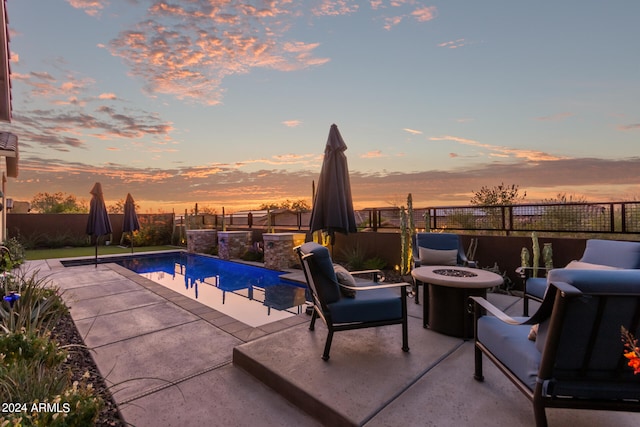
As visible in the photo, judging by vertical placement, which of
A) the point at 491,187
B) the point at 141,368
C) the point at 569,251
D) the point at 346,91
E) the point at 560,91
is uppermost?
the point at 346,91

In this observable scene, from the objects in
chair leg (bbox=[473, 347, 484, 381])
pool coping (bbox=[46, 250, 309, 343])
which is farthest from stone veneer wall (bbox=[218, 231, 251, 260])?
chair leg (bbox=[473, 347, 484, 381])

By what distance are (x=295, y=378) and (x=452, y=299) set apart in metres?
1.92

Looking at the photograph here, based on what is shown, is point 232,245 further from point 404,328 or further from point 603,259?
point 603,259

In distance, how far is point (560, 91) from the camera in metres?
6.20

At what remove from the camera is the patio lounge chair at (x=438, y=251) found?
4.79m

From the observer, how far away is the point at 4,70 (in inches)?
206

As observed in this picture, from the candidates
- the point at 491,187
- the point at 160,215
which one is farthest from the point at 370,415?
the point at 160,215

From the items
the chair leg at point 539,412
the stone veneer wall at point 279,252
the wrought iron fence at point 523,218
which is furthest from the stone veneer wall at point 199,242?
the chair leg at point 539,412

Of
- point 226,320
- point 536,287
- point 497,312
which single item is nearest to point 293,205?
point 226,320

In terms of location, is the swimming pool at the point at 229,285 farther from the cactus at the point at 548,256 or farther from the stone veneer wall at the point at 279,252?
the cactus at the point at 548,256

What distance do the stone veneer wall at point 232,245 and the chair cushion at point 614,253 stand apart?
946cm

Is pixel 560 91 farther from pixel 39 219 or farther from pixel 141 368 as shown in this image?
pixel 39 219

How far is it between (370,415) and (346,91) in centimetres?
744

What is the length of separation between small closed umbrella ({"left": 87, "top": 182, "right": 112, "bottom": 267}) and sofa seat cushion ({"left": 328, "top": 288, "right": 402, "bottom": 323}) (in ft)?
30.7
